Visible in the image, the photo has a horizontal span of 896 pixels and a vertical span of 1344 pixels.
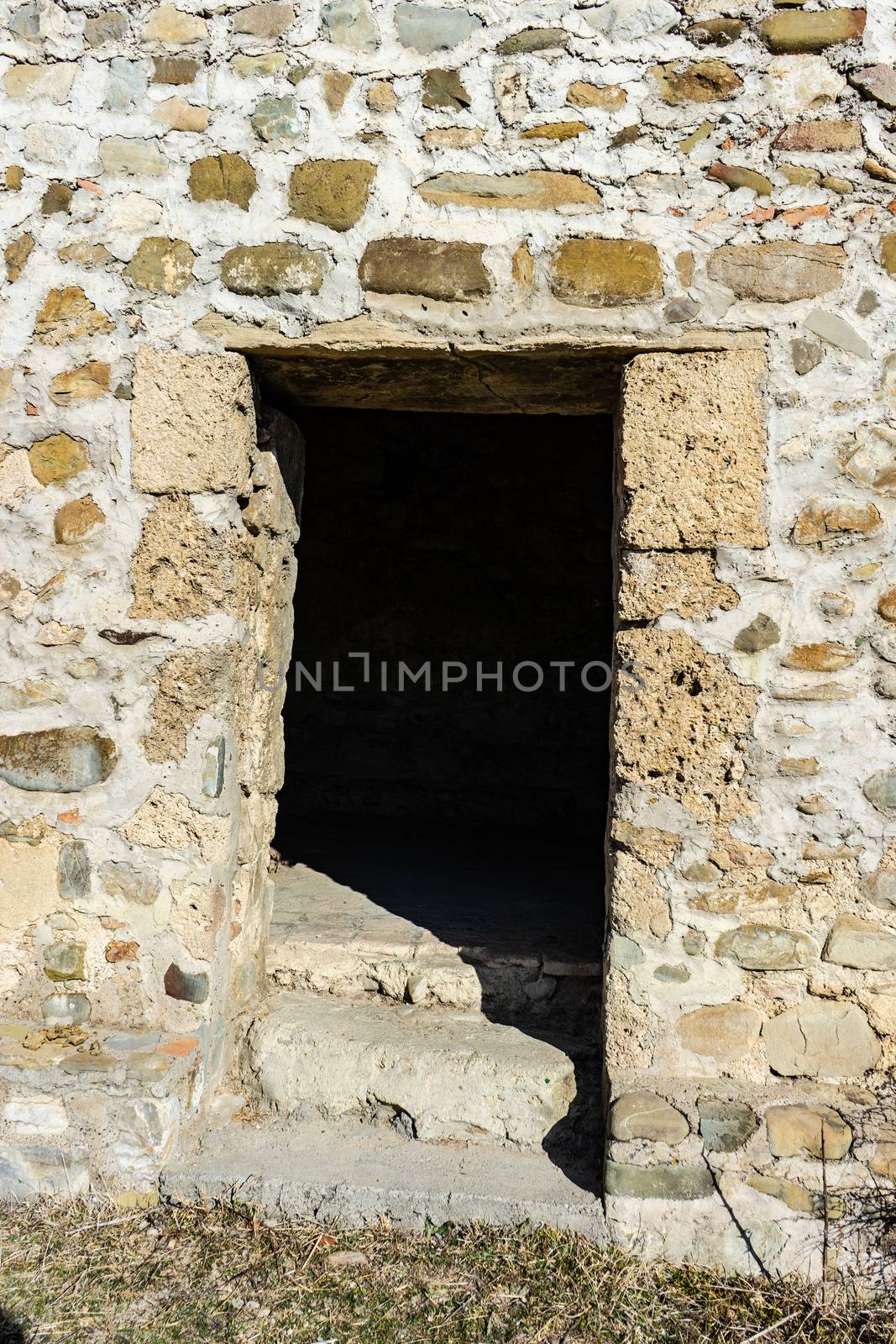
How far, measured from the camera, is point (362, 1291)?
6.29ft

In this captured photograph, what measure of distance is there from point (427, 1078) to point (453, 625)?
9.66ft

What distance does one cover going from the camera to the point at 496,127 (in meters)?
2.15

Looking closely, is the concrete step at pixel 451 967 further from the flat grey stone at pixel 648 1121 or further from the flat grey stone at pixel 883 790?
the flat grey stone at pixel 883 790

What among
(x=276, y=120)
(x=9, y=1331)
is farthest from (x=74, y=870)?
(x=276, y=120)

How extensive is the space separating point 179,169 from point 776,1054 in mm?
2359

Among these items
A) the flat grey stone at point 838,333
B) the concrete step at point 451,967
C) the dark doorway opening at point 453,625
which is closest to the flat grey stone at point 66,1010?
the concrete step at point 451,967

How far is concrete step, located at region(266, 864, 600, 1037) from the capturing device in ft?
8.55

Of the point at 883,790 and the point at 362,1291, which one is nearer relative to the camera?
the point at 362,1291

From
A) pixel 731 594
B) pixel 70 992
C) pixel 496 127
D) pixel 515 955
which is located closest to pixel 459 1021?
pixel 515 955

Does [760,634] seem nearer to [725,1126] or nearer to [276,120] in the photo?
[725,1126]

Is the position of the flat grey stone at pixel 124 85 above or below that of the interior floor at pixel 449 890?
above

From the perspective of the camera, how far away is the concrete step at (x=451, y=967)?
2.61m

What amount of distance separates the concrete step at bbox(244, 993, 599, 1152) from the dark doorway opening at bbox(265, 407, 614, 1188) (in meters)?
2.31

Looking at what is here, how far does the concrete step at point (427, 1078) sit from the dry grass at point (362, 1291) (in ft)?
0.86
